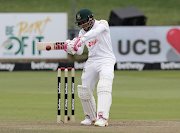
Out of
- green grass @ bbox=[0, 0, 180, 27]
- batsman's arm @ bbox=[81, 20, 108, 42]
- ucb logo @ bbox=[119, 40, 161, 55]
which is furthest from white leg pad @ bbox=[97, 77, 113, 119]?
green grass @ bbox=[0, 0, 180, 27]

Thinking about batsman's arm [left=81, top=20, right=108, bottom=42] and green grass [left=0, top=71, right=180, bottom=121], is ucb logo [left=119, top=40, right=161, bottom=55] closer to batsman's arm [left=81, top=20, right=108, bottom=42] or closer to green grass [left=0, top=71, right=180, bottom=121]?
green grass [left=0, top=71, right=180, bottom=121]

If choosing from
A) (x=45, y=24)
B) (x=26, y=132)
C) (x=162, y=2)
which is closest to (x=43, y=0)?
(x=162, y=2)

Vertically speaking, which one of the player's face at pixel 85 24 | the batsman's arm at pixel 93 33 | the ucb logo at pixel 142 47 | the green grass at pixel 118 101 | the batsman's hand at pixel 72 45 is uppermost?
the ucb logo at pixel 142 47

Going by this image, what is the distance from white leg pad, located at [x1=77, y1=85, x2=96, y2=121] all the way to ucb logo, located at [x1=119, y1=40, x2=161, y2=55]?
13.3 metres

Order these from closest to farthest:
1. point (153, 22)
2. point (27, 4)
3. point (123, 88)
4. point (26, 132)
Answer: point (26, 132), point (123, 88), point (153, 22), point (27, 4)

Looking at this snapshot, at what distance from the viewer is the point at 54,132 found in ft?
15.6

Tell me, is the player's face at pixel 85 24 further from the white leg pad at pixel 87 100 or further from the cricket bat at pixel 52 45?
the white leg pad at pixel 87 100

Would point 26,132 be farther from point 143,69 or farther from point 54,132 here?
point 143,69

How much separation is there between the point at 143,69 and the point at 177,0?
16400 mm

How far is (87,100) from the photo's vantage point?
5.90 m

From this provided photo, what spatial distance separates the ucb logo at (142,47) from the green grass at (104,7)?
8.42 meters

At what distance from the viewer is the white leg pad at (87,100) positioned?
584cm

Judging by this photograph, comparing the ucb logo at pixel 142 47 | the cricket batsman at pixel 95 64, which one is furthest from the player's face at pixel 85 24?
the ucb logo at pixel 142 47

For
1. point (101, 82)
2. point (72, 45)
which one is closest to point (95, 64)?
point (101, 82)
